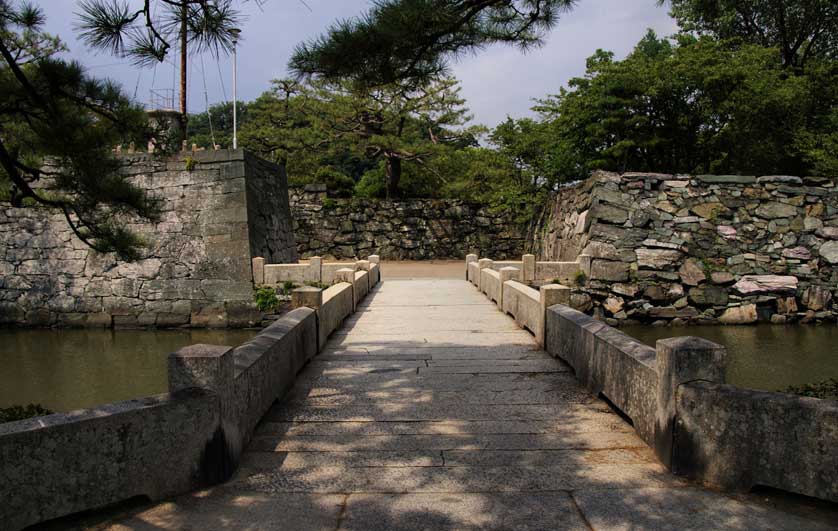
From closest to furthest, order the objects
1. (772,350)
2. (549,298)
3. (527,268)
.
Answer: (549,298)
(772,350)
(527,268)

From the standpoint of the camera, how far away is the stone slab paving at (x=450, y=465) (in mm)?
2457

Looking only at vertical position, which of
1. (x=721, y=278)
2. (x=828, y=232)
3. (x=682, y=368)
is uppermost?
(x=828, y=232)

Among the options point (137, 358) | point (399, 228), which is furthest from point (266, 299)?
point (399, 228)

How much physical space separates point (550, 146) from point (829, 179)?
642 centimetres

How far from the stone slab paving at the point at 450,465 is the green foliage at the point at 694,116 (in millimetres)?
11080

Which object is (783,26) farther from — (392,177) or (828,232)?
(392,177)

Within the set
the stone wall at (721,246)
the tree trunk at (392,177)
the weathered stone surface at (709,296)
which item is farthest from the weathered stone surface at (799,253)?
the tree trunk at (392,177)

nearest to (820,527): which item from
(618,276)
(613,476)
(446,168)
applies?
(613,476)

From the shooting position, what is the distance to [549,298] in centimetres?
568

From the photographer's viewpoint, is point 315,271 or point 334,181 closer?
point 315,271

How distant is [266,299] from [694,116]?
36.9ft

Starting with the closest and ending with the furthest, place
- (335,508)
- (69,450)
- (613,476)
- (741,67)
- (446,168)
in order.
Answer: (69,450) → (335,508) → (613,476) → (741,67) → (446,168)

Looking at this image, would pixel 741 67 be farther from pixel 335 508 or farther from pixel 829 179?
pixel 335 508

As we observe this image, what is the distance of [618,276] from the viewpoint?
1231 cm
